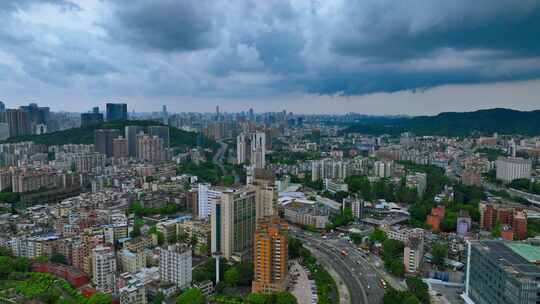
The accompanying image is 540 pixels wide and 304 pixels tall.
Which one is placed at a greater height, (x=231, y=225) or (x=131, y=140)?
(x=131, y=140)

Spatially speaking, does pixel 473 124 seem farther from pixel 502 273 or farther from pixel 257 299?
pixel 257 299

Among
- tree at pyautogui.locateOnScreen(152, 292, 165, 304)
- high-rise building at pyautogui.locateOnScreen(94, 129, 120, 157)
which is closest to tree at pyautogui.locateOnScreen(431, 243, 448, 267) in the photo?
tree at pyautogui.locateOnScreen(152, 292, 165, 304)

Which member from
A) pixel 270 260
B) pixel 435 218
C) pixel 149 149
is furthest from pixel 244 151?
pixel 270 260

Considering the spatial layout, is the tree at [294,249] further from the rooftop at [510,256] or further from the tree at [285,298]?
Result: the rooftop at [510,256]

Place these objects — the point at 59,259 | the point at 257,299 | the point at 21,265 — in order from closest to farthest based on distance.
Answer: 1. the point at 257,299
2. the point at 21,265
3. the point at 59,259

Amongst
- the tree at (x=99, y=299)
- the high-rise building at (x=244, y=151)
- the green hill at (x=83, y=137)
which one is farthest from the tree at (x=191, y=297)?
the green hill at (x=83, y=137)

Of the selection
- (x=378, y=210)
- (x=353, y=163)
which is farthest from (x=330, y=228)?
(x=353, y=163)

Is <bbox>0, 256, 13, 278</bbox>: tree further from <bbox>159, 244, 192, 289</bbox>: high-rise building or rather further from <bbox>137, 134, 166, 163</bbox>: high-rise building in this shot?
<bbox>137, 134, 166, 163</bbox>: high-rise building
